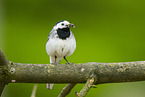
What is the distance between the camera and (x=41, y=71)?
2.38 m

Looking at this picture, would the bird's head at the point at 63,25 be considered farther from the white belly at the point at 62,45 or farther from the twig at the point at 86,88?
the twig at the point at 86,88

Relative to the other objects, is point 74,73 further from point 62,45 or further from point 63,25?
point 63,25

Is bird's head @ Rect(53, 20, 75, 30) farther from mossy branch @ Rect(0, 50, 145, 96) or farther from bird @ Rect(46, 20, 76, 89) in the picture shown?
mossy branch @ Rect(0, 50, 145, 96)

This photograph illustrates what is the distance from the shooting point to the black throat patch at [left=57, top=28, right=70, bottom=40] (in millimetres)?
3492

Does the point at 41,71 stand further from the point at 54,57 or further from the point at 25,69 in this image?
the point at 54,57

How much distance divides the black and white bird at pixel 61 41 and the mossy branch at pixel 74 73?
3.12 ft

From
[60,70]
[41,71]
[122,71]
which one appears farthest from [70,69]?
[122,71]

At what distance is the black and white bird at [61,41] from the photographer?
11.3 feet

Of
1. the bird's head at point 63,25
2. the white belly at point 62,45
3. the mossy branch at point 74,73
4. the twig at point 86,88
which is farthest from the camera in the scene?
the bird's head at point 63,25

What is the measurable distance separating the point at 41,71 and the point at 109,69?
606mm

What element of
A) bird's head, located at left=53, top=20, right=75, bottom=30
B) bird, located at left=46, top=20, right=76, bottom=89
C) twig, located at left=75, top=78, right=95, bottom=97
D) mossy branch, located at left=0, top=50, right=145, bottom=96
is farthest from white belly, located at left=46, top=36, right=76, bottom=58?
twig, located at left=75, top=78, right=95, bottom=97

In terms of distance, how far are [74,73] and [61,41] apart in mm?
1085

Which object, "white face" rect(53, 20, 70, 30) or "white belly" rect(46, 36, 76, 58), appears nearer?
"white belly" rect(46, 36, 76, 58)

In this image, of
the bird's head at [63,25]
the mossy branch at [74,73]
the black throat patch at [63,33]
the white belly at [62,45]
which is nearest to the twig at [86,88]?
the mossy branch at [74,73]
